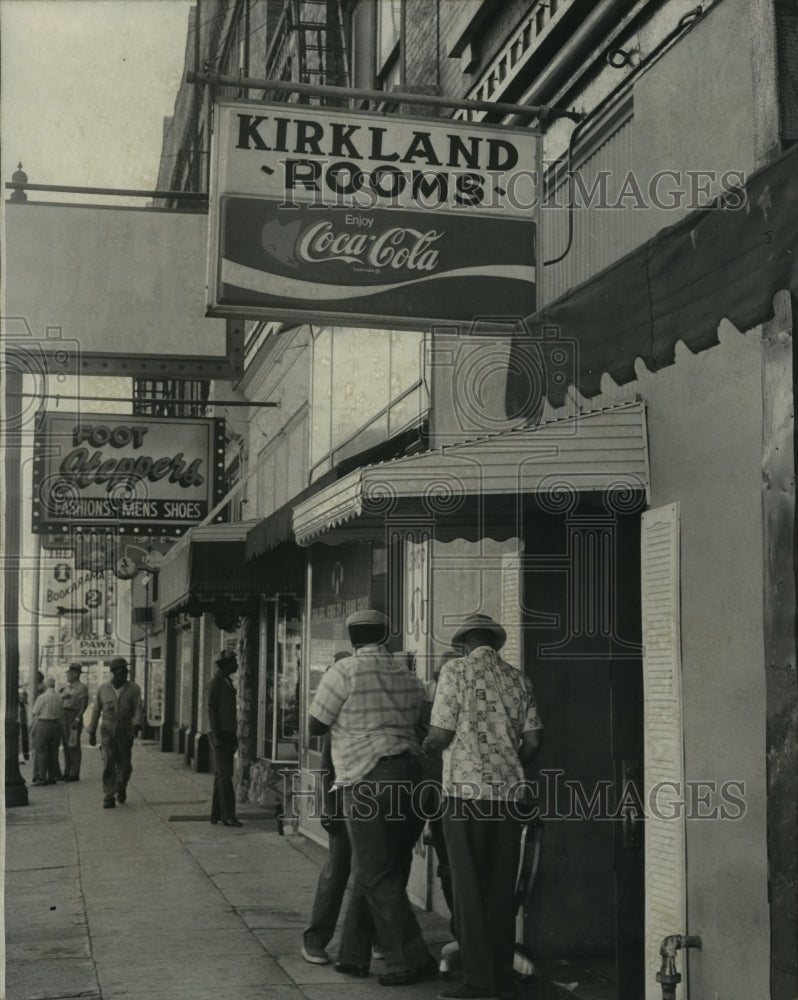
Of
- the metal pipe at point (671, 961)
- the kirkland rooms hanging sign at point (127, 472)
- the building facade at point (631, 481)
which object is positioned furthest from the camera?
the kirkland rooms hanging sign at point (127, 472)

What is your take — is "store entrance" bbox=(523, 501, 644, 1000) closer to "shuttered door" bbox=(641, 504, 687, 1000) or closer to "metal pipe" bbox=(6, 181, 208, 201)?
"shuttered door" bbox=(641, 504, 687, 1000)

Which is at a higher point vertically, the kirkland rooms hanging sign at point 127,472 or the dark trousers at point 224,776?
the kirkland rooms hanging sign at point 127,472

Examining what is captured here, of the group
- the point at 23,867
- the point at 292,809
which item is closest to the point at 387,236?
the point at 23,867

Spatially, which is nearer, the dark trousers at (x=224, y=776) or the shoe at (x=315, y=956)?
the shoe at (x=315, y=956)

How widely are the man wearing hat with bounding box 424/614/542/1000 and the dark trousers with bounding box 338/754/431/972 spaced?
0.48m

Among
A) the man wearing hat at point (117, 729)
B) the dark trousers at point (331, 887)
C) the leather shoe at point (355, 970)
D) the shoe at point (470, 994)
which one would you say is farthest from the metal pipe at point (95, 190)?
the man wearing hat at point (117, 729)

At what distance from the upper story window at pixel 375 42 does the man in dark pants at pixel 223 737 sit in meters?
6.50

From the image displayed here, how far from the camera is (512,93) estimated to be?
9.37 m

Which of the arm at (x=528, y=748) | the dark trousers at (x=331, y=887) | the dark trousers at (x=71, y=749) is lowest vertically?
the dark trousers at (x=71, y=749)

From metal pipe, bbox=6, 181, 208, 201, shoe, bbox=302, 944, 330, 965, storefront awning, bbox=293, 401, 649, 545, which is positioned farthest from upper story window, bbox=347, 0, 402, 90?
shoe, bbox=302, 944, 330, 965

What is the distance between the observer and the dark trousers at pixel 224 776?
48.1ft

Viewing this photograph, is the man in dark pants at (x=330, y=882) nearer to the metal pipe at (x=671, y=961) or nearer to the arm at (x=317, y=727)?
the arm at (x=317, y=727)

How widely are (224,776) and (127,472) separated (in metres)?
4.11

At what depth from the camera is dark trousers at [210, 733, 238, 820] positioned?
1465 cm
